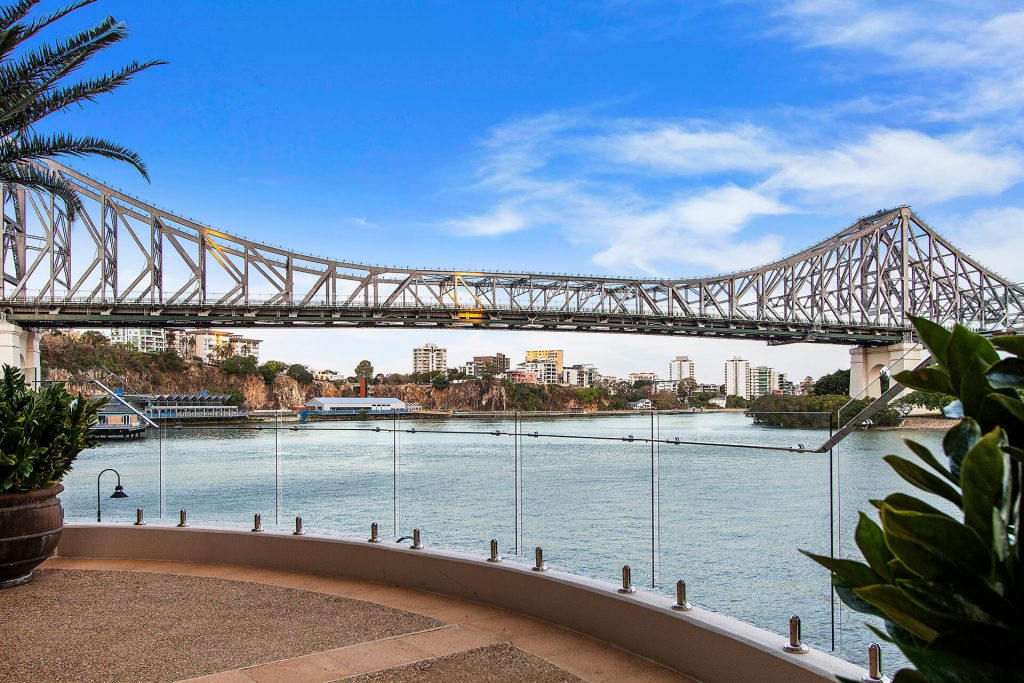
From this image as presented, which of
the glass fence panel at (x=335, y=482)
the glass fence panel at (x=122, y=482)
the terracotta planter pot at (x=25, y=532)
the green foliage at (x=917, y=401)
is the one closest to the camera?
the green foliage at (x=917, y=401)

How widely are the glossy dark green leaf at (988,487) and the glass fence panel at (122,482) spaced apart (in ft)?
29.8

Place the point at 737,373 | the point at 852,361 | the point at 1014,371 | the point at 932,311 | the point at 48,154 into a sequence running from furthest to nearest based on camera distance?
the point at 932,311, the point at 852,361, the point at 737,373, the point at 48,154, the point at 1014,371

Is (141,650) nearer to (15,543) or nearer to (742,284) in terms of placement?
(15,543)

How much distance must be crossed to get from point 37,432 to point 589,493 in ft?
35.5

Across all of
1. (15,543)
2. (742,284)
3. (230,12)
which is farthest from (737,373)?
(15,543)

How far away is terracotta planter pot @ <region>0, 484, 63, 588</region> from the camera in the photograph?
→ 5.91 m

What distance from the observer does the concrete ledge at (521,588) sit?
12.0ft

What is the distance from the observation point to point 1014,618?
3.18 feet

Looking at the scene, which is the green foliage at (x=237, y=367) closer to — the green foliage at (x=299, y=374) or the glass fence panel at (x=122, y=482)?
the green foliage at (x=299, y=374)

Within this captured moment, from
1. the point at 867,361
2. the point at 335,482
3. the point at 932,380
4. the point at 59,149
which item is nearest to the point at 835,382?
the point at 867,361

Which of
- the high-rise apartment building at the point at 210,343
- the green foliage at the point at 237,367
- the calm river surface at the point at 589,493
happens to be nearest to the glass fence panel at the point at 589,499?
the calm river surface at the point at 589,493

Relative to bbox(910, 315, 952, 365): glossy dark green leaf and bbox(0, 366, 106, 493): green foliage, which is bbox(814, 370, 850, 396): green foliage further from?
bbox(910, 315, 952, 365): glossy dark green leaf

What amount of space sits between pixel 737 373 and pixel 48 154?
35.0m

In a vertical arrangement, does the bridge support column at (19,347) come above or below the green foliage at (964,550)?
above
